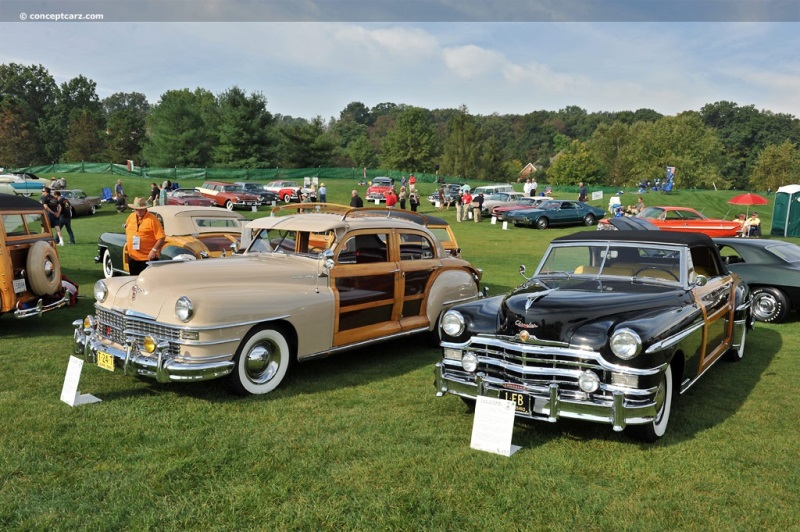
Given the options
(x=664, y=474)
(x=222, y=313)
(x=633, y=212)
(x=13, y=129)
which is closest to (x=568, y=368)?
(x=664, y=474)

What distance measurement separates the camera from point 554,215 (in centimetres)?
3039

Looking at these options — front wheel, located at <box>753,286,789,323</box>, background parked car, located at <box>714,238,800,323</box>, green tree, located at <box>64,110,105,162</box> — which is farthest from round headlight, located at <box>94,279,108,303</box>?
green tree, located at <box>64,110,105,162</box>

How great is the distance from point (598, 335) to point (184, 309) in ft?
12.0

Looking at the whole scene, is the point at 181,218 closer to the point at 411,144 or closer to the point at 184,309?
the point at 184,309

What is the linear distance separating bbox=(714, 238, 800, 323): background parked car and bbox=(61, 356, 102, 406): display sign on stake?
9.57 m

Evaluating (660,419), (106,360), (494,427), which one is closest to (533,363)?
(494,427)

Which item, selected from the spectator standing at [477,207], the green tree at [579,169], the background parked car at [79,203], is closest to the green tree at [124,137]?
the background parked car at [79,203]

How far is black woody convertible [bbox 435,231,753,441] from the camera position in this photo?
4.51 metres

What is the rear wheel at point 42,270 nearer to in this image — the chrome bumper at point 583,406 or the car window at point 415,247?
the car window at point 415,247

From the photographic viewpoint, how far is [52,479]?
4020mm

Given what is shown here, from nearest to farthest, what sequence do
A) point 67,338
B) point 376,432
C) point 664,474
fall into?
point 664,474 → point 376,432 → point 67,338

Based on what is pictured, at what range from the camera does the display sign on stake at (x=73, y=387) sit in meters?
5.41

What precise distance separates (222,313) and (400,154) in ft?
278

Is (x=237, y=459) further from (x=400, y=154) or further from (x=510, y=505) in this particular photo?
(x=400, y=154)
